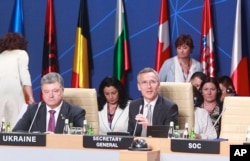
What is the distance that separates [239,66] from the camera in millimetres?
8641

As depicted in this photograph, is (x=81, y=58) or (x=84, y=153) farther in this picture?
(x=81, y=58)

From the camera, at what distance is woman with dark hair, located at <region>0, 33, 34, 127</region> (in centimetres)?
792

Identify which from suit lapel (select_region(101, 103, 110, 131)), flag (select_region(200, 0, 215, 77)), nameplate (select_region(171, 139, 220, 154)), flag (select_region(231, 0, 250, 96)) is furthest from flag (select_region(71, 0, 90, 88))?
nameplate (select_region(171, 139, 220, 154))

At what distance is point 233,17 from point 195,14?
0.48 meters

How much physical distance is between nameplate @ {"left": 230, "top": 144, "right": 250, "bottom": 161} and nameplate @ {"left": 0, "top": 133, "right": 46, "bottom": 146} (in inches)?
56.9

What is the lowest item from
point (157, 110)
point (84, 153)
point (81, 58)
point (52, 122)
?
point (84, 153)

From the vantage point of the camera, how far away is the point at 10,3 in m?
9.91

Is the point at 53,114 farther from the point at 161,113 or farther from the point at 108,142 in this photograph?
the point at 108,142

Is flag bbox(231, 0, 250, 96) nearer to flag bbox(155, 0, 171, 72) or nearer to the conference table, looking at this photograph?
flag bbox(155, 0, 171, 72)

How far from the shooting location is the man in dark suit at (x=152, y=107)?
615cm

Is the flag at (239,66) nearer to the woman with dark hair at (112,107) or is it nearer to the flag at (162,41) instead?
the flag at (162,41)

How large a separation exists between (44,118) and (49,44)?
345cm

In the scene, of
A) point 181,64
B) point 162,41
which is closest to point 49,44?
point 162,41

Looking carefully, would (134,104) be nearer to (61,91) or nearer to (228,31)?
(61,91)
